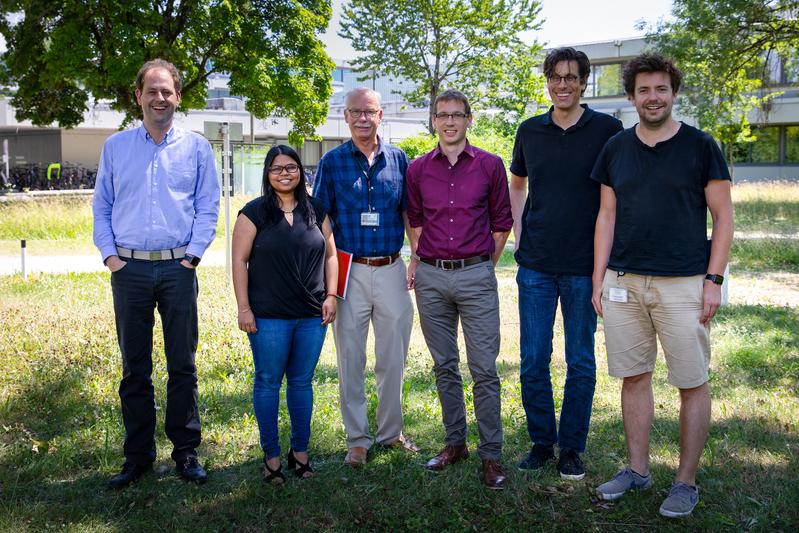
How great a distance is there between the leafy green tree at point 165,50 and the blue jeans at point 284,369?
15886mm

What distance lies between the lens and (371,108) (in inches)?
191

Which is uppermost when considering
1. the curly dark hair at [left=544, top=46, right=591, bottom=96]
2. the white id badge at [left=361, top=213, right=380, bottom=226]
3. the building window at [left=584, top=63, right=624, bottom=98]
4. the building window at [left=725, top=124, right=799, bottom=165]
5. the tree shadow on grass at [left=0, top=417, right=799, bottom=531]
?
the building window at [left=584, top=63, right=624, bottom=98]

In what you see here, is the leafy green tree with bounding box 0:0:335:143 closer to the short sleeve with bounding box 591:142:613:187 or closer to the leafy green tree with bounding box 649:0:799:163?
the leafy green tree with bounding box 649:0:799:163

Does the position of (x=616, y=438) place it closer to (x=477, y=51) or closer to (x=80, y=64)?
(x=80, y=64)

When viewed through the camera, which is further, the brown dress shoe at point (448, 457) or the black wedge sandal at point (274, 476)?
the brown dress shoe at point (448, 457)

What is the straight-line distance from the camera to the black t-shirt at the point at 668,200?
4016 millimetres

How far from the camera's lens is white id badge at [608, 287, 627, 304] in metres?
4.22

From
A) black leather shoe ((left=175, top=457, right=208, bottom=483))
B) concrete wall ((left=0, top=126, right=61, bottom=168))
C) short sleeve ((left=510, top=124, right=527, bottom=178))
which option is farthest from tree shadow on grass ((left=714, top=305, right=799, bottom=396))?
concrete wall ((left=0, top=126, right=61, bottom=168))

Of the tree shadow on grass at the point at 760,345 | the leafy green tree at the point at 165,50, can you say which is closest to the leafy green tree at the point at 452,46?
the leafy green tree at the point at 165,50

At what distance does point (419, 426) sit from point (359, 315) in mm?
1211

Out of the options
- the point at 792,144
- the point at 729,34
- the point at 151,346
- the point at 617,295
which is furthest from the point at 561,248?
the point at 792,144

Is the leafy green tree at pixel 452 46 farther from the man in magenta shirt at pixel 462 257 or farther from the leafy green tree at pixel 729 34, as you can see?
the man in magenta shirt at pixel 462 257

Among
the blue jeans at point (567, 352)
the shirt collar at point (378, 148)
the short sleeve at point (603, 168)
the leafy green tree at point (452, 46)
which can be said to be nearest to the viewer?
the short sleeve at point (603, 168)

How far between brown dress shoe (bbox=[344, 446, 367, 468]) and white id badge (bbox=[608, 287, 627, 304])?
1.85 meters
